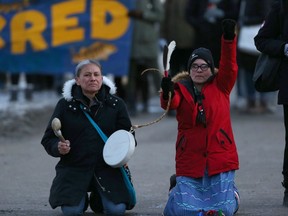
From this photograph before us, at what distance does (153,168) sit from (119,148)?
250 centimetres

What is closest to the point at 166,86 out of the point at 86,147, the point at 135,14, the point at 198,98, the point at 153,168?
the point at 198,98

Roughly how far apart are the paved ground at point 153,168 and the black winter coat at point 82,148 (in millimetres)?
323

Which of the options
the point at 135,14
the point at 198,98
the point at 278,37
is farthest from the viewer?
the point at 135,14

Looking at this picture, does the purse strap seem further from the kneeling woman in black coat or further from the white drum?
the white drum

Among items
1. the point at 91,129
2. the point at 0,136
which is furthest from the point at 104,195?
the point at 0,136

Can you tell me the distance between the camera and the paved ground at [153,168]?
21.6 ft

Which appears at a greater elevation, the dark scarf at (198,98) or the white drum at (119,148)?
the dark scarf at (198,98)

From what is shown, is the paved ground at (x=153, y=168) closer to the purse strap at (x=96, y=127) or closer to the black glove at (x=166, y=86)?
the purse strap at (x=96, y=127)

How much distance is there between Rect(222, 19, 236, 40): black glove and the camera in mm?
5750

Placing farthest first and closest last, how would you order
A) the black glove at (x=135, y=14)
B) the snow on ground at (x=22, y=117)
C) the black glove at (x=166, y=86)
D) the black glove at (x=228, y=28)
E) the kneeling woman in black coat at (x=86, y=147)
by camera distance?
the black glove at (x=135, y=14) → the snow on ground at (x=22, y=117) → the kneeling woman in black coat at (x=86, y=147) → the black glove at (x=228, y=28) → the black glove at (x=166, y=86)

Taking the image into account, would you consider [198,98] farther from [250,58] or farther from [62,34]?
[62,34]

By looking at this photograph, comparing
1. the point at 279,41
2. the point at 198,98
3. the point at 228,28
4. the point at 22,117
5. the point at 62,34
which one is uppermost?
the point at 228,28

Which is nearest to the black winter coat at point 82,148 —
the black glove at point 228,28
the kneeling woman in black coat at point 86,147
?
the kneeling woman in black coat at point 86,147

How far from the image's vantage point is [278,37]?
6336 millimetres
